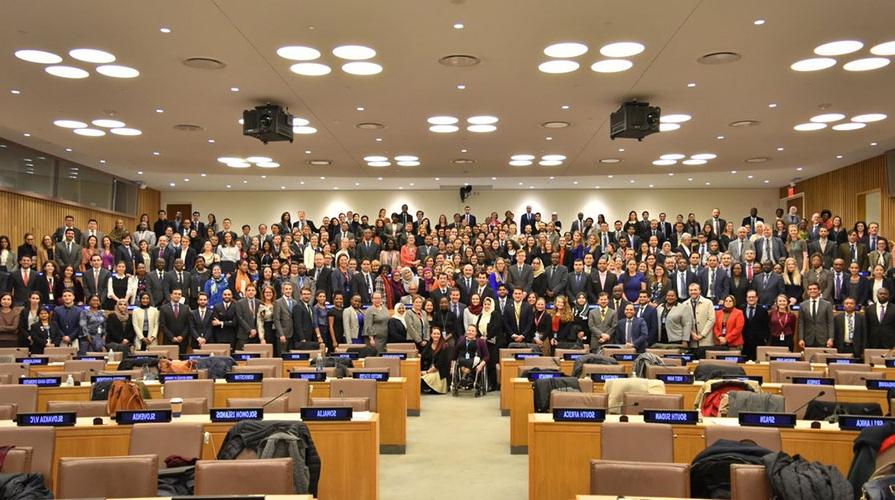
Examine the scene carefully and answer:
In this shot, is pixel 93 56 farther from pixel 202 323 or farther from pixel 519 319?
pixel 519 319

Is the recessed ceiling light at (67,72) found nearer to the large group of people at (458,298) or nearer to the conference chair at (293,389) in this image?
the large group of people at (458,298)

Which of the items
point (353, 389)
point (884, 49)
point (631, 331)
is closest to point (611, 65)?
point (884, 49)

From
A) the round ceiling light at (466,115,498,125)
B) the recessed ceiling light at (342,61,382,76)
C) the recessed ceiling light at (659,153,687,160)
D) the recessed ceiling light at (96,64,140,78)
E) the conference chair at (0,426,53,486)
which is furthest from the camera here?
the recessed ceiling light at (659,153,687,160)

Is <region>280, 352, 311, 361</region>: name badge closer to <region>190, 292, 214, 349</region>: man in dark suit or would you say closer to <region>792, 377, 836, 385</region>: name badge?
<region>190, 292, 214, 349</region>: man in dark suit

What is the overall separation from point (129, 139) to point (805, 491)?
15541 millimetres

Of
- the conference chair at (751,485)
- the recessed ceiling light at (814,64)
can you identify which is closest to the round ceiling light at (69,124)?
the recessed ceiling light at (814,64)

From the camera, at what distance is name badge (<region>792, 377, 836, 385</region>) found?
7.16 metres

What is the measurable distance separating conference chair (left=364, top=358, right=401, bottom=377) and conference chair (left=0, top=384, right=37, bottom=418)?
3.38m

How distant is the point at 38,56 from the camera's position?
10.2 m

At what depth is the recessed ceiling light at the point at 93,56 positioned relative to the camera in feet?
32.8

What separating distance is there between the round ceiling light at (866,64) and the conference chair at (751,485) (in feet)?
27.7

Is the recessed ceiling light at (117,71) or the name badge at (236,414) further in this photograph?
the recessed ceiling light at (117,71)

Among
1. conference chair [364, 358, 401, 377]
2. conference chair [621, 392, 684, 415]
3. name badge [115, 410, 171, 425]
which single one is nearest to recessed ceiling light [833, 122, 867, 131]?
conference chair [364, 358, 401, 377]

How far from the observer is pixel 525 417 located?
769 centimetres
